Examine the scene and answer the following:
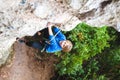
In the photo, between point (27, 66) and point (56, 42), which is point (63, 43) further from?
point (27, 66)

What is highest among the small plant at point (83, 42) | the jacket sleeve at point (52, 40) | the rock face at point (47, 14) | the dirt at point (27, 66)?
the rock face at point (47, 14)

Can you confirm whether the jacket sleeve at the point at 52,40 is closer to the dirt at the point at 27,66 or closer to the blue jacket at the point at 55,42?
the blue jacket at the point at 55,42

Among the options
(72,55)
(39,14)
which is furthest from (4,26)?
(72,55)

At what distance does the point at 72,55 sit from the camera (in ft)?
32.4

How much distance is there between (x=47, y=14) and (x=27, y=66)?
12.6 feet

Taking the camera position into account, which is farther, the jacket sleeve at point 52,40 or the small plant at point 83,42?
the small plant at point 83,42

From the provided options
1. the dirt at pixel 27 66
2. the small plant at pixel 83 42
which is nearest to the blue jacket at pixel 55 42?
the small plant at pixel 83 42

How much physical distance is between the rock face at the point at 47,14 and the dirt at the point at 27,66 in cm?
136

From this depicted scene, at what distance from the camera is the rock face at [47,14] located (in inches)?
237

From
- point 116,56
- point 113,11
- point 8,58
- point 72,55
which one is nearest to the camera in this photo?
point 113,11

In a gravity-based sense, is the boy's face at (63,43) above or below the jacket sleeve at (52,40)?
below

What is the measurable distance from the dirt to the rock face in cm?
136

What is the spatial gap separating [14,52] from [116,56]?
465 centimetres

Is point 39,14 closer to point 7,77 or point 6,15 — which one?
point 6,15
